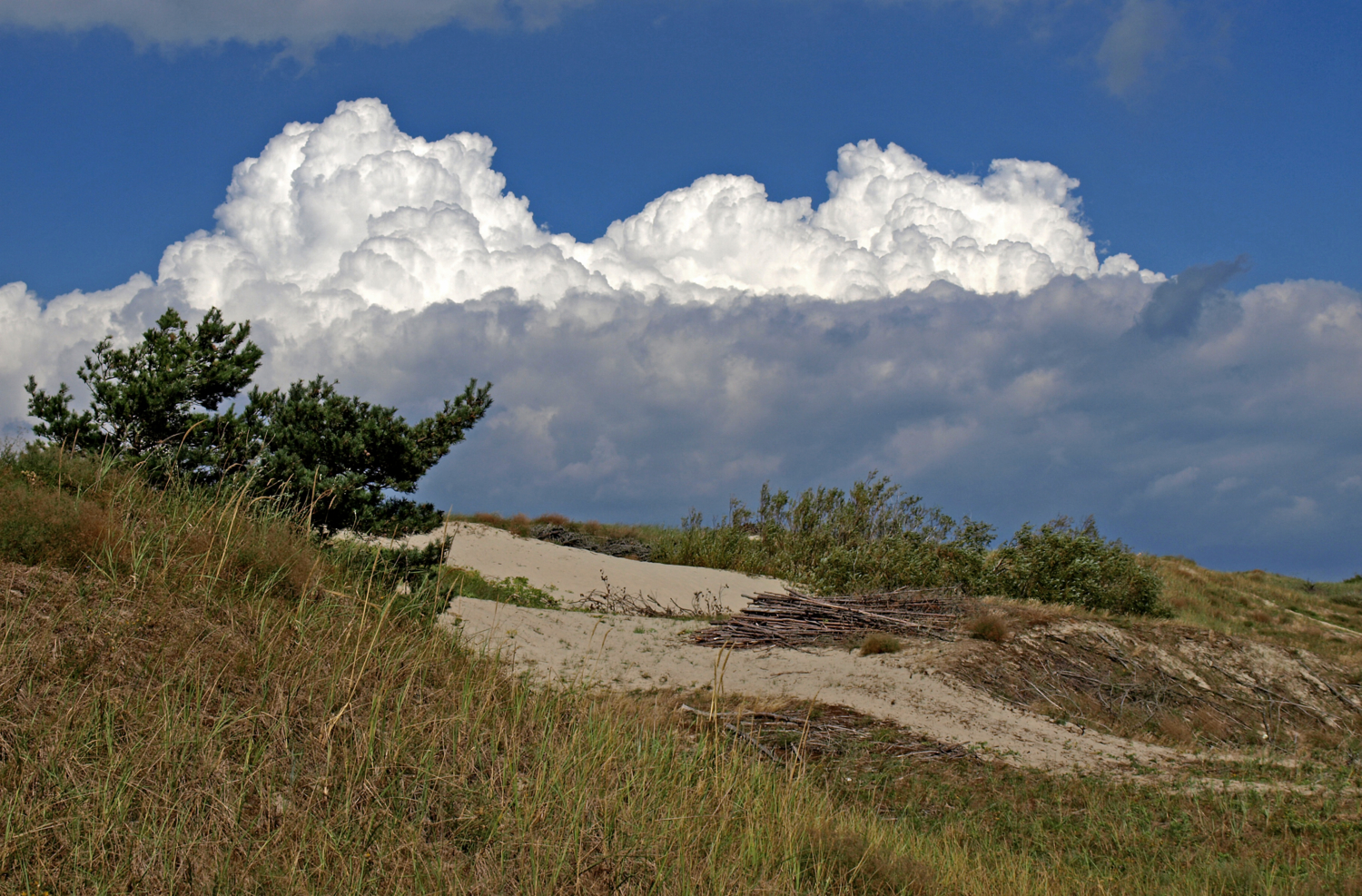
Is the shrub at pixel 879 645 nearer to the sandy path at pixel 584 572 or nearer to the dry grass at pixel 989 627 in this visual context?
the dry grass at pixel 989 627

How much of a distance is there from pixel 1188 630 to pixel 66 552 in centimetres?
1394

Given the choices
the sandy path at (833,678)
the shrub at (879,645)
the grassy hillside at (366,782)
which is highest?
the shrub at (879,645)

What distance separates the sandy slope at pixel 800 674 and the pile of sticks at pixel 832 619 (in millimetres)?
383

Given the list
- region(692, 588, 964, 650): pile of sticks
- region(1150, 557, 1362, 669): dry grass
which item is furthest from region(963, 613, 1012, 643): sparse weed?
region(1150, 557, 1362, 669): dry grass

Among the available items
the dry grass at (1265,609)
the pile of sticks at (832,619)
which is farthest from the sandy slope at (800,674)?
the dry grass at (1265,609)

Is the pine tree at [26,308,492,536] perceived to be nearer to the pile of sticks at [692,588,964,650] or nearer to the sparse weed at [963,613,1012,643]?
the pile of sticks at [692,588,964,650]

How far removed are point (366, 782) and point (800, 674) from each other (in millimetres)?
6751

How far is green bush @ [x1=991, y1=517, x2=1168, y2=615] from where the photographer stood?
16062mm

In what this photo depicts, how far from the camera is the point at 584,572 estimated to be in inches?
720

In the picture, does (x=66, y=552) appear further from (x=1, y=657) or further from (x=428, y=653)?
(x=428, y=653)

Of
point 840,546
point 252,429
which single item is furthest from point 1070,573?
point 252,429

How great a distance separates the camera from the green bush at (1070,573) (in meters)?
16.1

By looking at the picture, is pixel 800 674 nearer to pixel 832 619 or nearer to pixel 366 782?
pixel 832 619

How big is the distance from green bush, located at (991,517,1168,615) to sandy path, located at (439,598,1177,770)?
5.95 meters
